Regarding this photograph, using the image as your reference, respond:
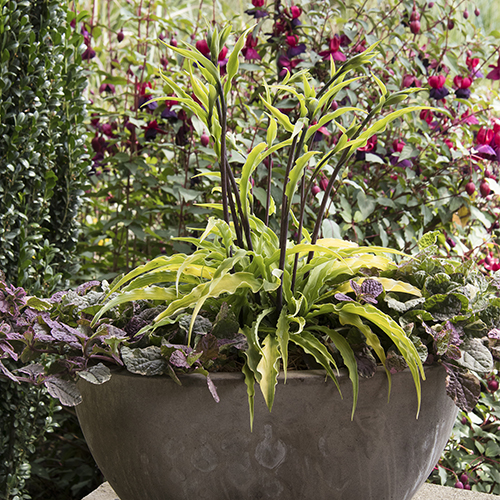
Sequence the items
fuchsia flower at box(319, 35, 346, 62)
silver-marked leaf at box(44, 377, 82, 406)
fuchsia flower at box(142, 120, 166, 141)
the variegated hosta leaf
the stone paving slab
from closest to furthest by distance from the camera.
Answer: silver-marked leaf at box(44, 377, 82, 406) → the variegated hosta leaf → the stone paving slab → fuchsia flower at box(319, 35, 346, 62) → fuchsia flower at box(142, 120, 166, 141)

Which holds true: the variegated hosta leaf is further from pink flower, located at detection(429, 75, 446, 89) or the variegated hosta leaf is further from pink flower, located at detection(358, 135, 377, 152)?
pink flower, located at detection(429, 75, 446, 89)

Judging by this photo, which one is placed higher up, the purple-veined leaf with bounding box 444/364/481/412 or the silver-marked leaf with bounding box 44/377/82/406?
the purple-veined leaf with bounding box 444/364/481/412

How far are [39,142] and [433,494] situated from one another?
135cm

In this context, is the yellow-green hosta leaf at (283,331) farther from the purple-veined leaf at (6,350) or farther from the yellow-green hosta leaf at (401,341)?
the purple-veined leaf at (6,350)

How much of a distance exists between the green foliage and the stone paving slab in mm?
582

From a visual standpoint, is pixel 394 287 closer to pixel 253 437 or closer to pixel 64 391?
pixel 253 437

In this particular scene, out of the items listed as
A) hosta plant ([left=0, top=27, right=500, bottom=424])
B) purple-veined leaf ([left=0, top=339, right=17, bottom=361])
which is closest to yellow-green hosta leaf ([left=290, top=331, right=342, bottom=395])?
hosta plant ([left=0, top=27, right=500, bottom=424])

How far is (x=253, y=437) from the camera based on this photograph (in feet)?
2.44

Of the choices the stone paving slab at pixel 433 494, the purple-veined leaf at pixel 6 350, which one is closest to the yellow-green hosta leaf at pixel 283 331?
the purple-veined leaf at pixel 6 350

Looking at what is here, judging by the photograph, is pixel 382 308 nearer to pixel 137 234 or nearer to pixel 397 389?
pixel 397 389

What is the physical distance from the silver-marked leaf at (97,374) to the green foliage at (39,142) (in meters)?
0.77

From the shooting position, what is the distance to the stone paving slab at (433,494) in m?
1.09

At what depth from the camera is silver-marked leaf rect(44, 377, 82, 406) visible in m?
0.71

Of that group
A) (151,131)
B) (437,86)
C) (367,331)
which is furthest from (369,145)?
(367,331)
